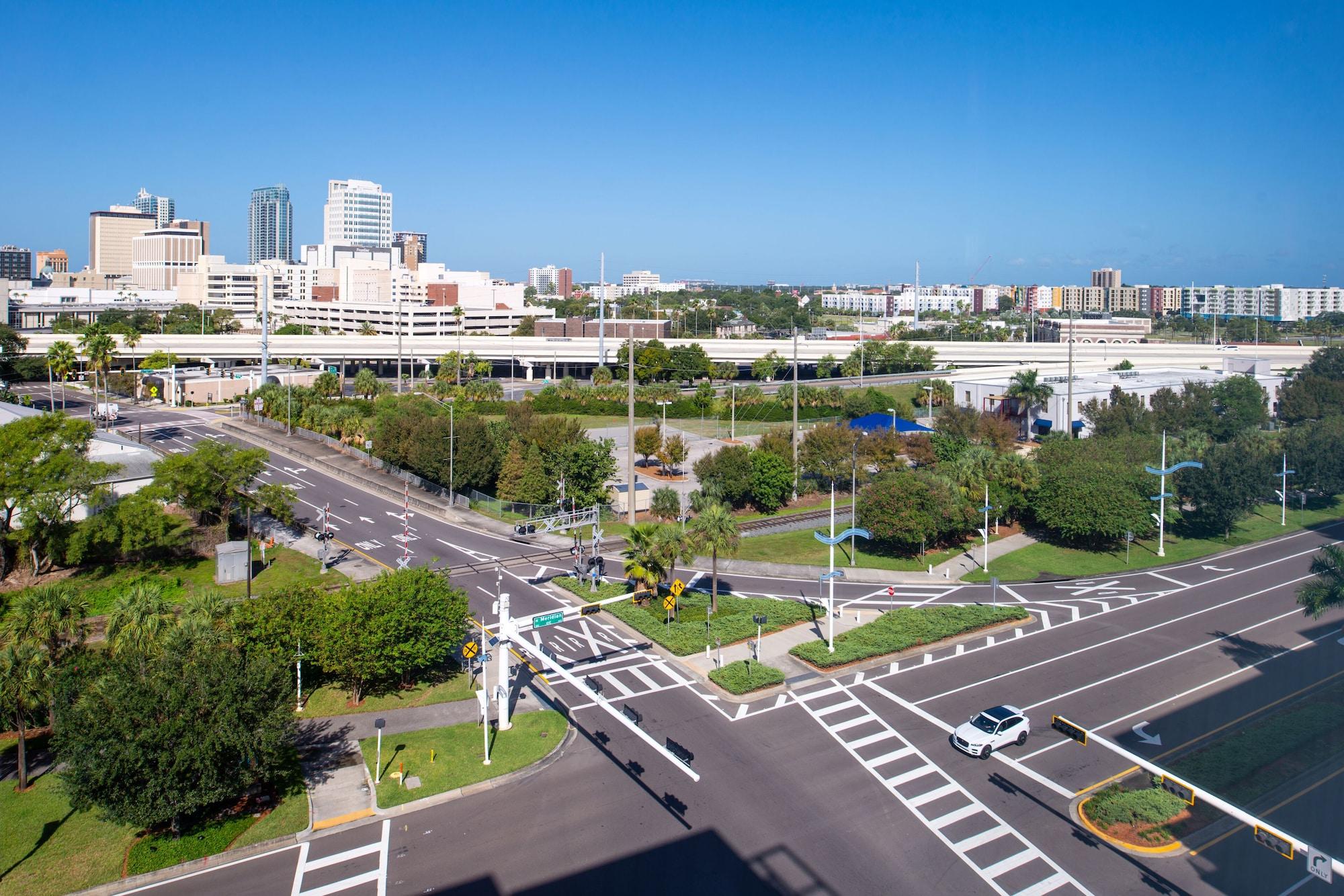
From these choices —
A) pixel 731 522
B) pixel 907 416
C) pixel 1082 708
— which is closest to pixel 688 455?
pixel 907 416

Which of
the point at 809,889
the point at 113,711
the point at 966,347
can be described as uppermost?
the point at 966,347

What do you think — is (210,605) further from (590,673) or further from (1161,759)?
(1161,759)

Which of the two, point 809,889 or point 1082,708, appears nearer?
point 809,889

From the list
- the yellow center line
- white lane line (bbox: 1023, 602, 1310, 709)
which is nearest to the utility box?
white lane line (bbox: 1023, 602, 1310, 709)

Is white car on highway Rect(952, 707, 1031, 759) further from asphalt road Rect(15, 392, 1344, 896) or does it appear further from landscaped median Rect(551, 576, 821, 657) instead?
landscaped median Rect(551, 576, 821, 657)

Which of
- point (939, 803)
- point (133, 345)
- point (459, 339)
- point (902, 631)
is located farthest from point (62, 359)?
point (939, 803)

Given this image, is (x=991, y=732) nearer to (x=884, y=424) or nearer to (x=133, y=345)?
(x=884, y=424)

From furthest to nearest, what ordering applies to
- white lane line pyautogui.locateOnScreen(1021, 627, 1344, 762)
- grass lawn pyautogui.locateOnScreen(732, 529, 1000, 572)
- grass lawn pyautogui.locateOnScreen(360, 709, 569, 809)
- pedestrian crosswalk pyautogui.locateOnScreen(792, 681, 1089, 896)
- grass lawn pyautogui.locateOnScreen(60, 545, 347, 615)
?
grass lawn pyautogui.locateOnScreen(732, 529, 1000, 572), grass lawn pyautogui.locateOnScreen(60, 545, 347, 615), white lane line pyautogui.locateOnScreen(1021, 627, 1344, 762), grass lawn pyautogui.locateOnScreen(360, 709, 569, 809), pedestrian crosswalk pyautogui.locateOnScreen(792, 681, 1089, 896)

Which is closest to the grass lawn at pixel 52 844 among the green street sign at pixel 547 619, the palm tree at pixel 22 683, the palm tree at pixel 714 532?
the palm tree at pixel 22 683
